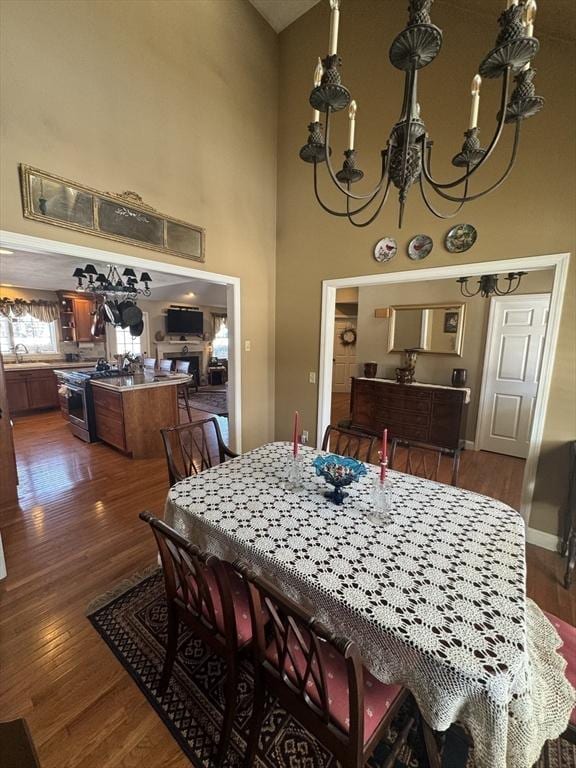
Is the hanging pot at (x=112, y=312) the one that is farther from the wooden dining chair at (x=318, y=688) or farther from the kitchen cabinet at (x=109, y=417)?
the wooden dining chair at (x=318, y=688)

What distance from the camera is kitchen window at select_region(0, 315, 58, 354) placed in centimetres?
610

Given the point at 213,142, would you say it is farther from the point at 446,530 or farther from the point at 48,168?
the point at 446,530

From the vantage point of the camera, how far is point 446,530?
1.31 metres

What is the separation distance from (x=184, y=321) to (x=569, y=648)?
831cm

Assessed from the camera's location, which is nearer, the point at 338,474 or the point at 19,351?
the point at 338,474

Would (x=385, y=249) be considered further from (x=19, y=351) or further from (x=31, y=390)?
(x=19, y=351)

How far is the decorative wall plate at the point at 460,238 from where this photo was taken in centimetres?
250

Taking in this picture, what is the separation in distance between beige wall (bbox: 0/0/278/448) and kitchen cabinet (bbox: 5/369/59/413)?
187 inches

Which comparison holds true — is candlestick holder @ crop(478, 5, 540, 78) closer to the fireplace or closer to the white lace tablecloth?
the white lace tablecloth

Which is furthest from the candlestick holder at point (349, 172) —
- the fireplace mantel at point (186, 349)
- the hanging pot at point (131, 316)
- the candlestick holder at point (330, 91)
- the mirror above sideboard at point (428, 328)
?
the fireplace mantel at point (186, 349)

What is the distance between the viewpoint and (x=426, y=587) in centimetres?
101

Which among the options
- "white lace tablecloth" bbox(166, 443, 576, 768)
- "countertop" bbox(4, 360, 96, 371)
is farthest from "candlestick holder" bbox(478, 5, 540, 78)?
"countertop" bbox(4, 360, 96, 371)

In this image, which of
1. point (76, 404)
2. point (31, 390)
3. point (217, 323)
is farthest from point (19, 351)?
point (217, 323)

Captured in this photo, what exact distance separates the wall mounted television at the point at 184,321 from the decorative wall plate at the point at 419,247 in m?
6.51
